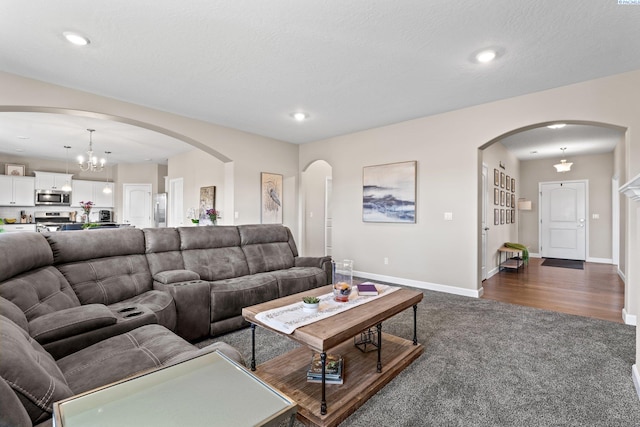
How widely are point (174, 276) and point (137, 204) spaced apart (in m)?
7.44

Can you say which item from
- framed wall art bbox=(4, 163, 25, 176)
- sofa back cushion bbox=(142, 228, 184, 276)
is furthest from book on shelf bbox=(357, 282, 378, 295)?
framed wall art bbox=(4, 163, 25, 176)

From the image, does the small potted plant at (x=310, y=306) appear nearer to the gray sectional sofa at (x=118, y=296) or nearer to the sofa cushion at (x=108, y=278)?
the gray sectional sofa at (x=118, y=296)

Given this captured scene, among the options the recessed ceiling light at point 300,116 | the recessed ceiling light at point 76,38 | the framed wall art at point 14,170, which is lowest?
the framed wall art at point 14,170

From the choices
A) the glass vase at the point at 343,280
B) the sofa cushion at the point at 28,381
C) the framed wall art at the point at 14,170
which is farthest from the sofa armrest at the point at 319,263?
the framed wall art at the point at 14,170

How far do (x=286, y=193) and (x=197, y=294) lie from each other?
387 cm

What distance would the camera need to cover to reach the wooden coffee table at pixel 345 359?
168 centimetres

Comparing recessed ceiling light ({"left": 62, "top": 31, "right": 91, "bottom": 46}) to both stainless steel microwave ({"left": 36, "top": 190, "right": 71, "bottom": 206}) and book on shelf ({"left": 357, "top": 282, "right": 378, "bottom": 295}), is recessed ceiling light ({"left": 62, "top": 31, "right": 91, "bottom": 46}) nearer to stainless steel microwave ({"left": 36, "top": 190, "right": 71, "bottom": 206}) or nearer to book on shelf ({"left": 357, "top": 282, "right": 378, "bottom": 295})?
book on shelf ({"left": 357, "top": 282, "right": 378, "bottom": 295})

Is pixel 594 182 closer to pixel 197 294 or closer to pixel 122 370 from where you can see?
pixel 197 294

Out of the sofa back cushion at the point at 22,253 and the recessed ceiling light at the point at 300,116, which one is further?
the recessed ceiling light at the point at 300,116

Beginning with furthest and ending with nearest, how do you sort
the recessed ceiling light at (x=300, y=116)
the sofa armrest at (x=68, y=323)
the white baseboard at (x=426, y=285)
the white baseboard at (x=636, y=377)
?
the recessed ceiling light at (x=300, y=116) → the white baseboard at (x=426, y=285) → the white baseboard at (x=636, y=377) → the sofa armrest at (x=68, y=323)

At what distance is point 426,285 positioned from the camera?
4.64 m

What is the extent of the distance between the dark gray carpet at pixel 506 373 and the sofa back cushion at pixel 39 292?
1135 millimetres

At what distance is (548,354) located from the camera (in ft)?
8.16

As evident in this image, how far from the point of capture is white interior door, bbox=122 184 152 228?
8828 millimetres
